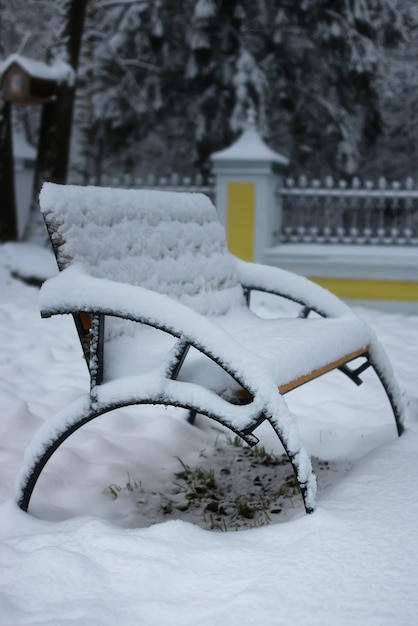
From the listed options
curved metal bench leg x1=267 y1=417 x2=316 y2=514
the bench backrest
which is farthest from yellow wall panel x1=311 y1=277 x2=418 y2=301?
curved metal bench leg x1=267 y1=417 x2=316 y2=514

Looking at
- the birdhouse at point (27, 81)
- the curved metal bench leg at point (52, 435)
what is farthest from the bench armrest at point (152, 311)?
the birdhouse at point (27, 81)

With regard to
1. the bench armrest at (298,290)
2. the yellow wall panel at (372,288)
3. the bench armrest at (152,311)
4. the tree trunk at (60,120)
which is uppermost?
the tree trunk at (60,120)

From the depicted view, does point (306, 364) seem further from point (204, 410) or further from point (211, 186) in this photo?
point (211, 186)

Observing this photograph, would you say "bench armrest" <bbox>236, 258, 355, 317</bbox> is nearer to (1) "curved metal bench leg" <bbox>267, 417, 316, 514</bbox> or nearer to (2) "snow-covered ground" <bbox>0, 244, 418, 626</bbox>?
(2) "snow-covered ground" <bbox>0, 244, 418, 626</bbox>

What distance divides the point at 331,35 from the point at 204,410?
38.3 feet

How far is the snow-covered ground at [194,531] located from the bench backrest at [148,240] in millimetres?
628

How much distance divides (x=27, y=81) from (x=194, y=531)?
283 inches

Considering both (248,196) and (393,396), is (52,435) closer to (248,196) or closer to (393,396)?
(393,396)

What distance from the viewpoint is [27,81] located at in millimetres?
8617

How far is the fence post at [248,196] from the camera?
8406mm

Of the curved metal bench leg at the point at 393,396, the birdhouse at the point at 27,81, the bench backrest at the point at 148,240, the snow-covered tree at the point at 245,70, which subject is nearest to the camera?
the bench backrest at the point at 148,240

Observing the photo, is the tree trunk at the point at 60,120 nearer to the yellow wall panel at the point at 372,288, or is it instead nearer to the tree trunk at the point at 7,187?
the tree trunk at the point at 7,187

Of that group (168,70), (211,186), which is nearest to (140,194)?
(211,186)

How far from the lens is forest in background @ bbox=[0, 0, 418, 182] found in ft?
42.2
